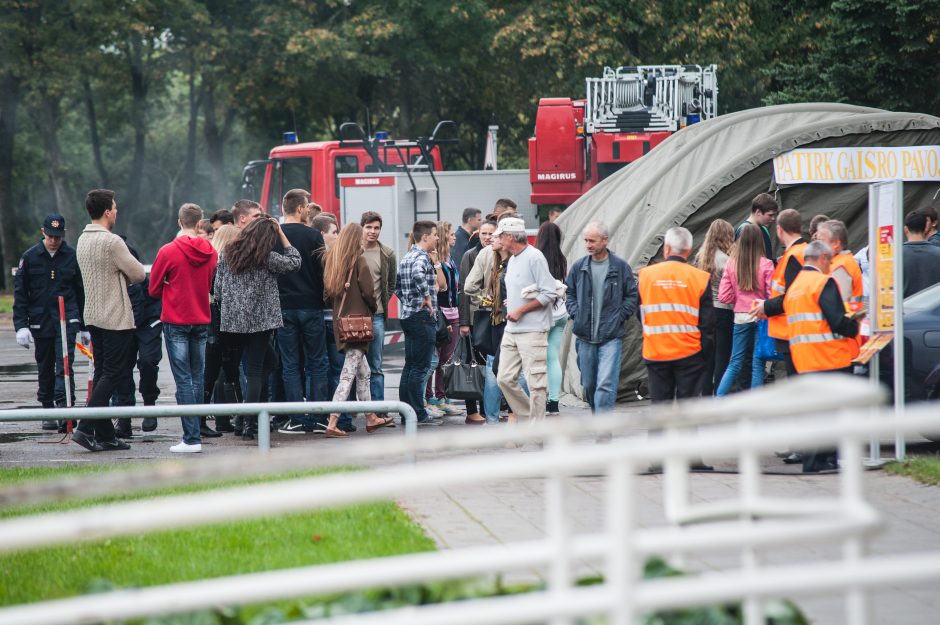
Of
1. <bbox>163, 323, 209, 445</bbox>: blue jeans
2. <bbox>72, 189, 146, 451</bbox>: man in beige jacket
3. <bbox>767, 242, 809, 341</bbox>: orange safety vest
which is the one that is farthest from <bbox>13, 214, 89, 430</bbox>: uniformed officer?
<bbox>767, 242, 809, 341</bbox>: orange safety vest

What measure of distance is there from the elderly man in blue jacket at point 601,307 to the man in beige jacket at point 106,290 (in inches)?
140

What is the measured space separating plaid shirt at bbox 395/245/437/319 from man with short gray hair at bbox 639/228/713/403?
2.69 meters

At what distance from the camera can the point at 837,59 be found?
21.5 m

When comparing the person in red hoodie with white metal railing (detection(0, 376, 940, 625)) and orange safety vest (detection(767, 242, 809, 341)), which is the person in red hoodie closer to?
orange safety vest (detection(767, 242, 809, 341))

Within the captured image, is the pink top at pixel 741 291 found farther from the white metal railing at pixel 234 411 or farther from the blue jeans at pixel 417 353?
the white metal railing at pixel 234 411

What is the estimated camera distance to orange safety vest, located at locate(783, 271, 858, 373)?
817 centimetres

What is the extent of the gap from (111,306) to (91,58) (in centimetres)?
2789

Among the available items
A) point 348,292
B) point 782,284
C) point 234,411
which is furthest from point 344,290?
point 782,284

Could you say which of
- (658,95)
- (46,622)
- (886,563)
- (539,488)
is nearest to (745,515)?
(886,563)

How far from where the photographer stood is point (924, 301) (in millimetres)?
9531

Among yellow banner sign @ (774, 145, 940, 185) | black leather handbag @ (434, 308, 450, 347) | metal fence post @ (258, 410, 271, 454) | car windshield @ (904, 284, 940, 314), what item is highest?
yellow banner sign @ (774, 145, 940, 185)

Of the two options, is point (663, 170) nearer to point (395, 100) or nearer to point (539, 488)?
point (539, 488)

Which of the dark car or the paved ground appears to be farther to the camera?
the dark car

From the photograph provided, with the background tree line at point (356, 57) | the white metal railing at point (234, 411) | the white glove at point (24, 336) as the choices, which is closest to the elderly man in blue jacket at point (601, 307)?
the white metal railing at point (234, 411)
